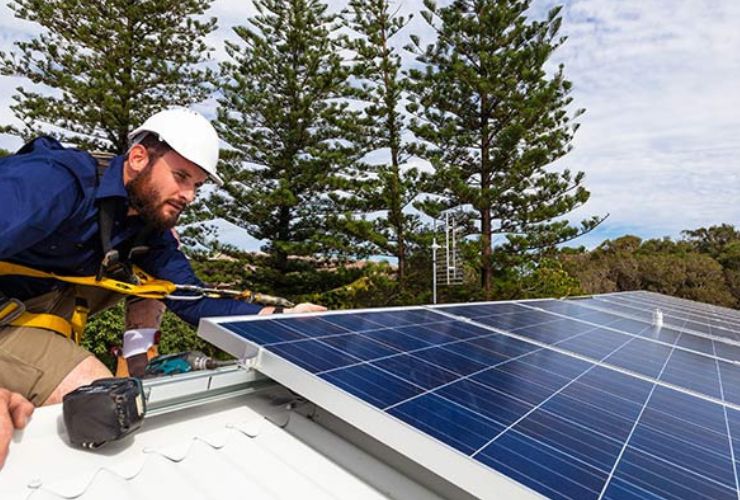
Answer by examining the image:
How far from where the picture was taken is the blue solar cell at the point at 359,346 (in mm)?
2182

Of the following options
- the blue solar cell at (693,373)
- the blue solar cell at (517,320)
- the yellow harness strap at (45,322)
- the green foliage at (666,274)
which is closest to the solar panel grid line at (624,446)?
the blue solar cell at (693,373)

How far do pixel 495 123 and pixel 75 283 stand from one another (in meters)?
17.1

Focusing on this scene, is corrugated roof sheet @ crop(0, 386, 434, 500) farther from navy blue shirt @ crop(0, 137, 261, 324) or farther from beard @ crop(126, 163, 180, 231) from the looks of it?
beard @ crop(126, 163, 180, 231)

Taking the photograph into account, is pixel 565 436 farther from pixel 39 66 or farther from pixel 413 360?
pixel 39 66

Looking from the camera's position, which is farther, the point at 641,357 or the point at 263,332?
the point at 641,357

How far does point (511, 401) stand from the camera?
6.09 ft

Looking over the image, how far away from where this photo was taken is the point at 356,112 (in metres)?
17.5

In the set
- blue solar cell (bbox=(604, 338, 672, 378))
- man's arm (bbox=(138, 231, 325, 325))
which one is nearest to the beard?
man's arm (bbox=(138, 231, 325, 325))

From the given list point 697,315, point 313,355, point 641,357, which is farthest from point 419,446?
point 697,315

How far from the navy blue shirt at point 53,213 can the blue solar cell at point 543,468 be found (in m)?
2.08

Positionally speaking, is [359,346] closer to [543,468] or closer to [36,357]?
[543,468]

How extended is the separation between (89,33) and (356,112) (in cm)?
925

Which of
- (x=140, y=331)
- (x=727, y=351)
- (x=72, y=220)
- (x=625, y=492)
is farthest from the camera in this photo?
(x=727, y=351)

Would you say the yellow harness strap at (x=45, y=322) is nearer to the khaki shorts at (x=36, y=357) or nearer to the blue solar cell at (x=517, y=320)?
the khaki shorts at (x=36, y=357)
